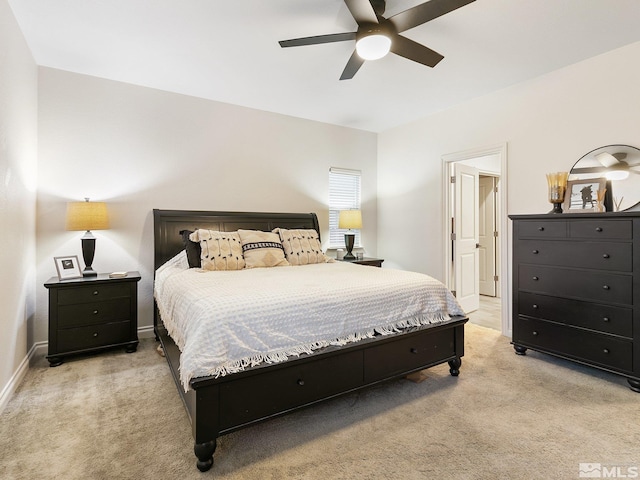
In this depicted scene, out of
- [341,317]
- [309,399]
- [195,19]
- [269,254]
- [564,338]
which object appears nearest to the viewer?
[309,399]

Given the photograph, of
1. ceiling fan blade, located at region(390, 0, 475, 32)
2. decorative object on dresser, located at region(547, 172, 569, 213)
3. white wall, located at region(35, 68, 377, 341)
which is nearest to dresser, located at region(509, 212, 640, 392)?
decorative object on dresser, located at region(547, 172, 569, 213)

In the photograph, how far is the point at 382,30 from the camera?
2199mm

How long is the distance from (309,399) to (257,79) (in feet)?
10.1

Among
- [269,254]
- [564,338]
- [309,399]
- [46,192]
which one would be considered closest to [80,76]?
[46,192]

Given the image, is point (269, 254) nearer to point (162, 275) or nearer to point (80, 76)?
point (162, 275)

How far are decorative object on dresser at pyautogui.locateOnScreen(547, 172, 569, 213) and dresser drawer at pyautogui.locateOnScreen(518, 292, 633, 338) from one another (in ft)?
2.72

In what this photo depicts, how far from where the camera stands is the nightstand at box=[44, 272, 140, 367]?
2.89m

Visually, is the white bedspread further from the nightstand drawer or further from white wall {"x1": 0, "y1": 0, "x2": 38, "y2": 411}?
white wall {"x1": 0, "y1": 0, "x2": 38, "y2": 411}

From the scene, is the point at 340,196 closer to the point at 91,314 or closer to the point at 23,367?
the point at 91,314

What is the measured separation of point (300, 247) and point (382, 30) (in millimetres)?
2177

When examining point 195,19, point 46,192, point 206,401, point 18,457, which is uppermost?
point 195,19

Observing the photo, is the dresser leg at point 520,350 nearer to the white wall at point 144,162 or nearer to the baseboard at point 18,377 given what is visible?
the white wall at point 144,162

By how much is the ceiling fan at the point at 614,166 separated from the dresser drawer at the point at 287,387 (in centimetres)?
274

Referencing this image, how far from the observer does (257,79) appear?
11.3 feet
